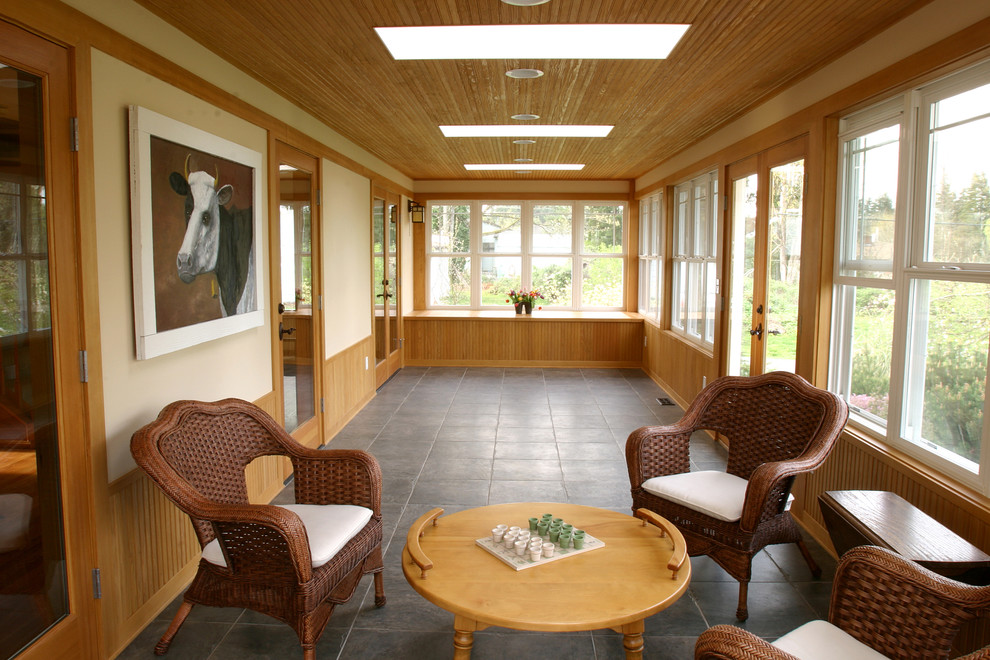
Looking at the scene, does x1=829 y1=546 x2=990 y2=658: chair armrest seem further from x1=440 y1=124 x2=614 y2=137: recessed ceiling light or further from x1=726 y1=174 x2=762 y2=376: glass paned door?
x1=440 y1=124 x2=614 y2=137: recessed ceiling light

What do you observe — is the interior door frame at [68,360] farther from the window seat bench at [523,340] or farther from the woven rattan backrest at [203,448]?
the window seat bench at [523,340]

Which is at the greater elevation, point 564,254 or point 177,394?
point 564,254

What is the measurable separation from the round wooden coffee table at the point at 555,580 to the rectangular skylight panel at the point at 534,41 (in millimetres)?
2128

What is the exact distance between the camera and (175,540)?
296 centimetres

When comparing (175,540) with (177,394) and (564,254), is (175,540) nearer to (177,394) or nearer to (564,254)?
(177,394)

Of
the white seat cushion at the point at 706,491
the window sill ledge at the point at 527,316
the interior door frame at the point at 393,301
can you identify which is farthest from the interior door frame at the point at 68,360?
the window sill ledge at the point at 527,316

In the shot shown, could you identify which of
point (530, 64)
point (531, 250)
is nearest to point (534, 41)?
point (530, 64)

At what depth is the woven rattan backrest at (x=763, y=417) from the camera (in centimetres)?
310

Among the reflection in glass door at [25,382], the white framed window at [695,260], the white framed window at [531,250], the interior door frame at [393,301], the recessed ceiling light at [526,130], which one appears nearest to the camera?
the reflection in glass door at [25,382]

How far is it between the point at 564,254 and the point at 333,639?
24.7ft

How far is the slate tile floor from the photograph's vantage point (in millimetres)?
2576

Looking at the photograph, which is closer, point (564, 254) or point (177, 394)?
point (177, 394)

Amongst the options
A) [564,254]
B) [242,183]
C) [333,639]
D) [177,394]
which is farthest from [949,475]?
[564,254]

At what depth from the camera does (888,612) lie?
1.86m
